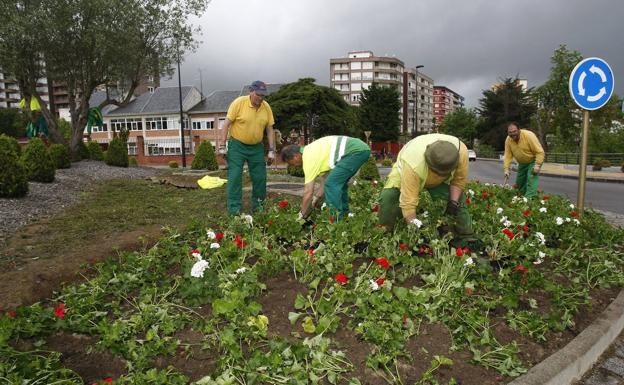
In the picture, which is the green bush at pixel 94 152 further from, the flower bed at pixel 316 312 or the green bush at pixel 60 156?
the flower bed at pixel 316 312

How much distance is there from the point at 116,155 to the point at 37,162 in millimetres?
7575

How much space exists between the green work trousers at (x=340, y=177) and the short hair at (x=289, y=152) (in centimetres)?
45

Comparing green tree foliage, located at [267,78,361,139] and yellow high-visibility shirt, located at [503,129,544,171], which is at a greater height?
green tree foliage, located at [267,78,361,139]

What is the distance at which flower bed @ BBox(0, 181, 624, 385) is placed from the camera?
2271 mm

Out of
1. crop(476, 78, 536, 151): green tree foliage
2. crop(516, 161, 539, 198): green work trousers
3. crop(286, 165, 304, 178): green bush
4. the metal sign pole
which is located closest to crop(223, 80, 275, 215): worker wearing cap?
the metal sign pole

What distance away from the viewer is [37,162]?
10.0m

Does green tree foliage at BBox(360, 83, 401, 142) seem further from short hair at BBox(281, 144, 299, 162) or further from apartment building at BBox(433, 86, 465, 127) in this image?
apartment building at BBox(433, 86, 465, 127)

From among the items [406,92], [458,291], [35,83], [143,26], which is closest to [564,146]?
[143,26]

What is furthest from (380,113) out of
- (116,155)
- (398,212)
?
(398,212)

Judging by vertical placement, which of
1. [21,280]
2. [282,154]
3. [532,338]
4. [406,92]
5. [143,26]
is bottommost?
[532,338]

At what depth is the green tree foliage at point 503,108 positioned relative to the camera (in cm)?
5697

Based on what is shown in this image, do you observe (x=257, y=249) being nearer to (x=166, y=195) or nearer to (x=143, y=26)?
(x=166, y=195)

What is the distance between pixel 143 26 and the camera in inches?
714

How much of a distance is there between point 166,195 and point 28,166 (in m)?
3.58
